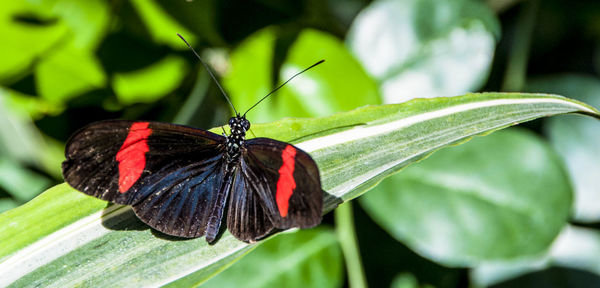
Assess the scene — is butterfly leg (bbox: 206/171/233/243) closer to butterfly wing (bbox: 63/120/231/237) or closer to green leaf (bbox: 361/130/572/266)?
butterfly wing (bbox: 63/120/231/237)

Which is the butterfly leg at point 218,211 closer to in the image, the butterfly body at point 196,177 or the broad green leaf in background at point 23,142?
the butterfly body at point 196,177

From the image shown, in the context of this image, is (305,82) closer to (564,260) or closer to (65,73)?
(65,73)

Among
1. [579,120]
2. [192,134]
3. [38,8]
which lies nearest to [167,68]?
[38,8]

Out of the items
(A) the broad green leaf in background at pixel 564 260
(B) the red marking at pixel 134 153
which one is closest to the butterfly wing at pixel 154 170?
(B) the red marking at pixel 134 153

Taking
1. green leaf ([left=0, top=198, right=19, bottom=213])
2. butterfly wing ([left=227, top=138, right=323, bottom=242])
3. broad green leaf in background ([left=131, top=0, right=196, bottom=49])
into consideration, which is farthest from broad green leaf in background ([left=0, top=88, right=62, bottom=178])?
butterfly wing ([left=227, top=138, right=323, bottom=242])

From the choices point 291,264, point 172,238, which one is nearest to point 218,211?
point 172,238

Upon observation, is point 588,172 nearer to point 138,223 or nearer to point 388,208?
point 388,208

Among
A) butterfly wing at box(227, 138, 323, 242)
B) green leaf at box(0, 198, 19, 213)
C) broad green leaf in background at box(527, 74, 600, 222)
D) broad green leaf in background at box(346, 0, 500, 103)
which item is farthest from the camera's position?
broad green leaf in background at box(527, 74, 600, 222)
